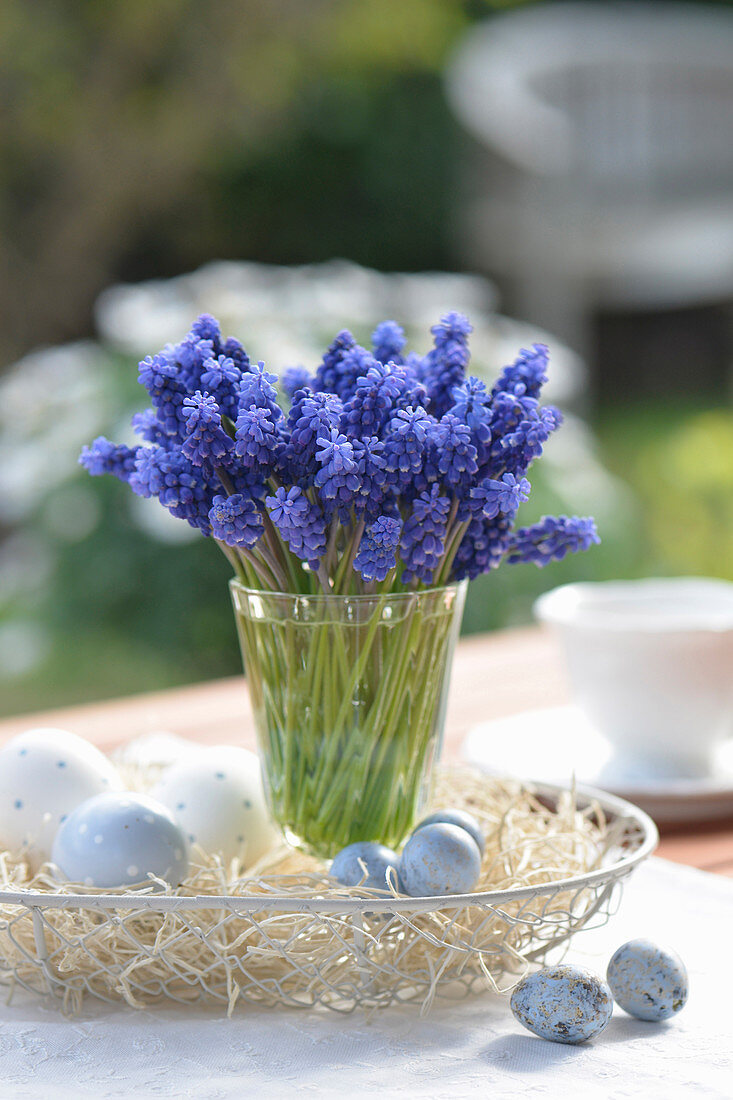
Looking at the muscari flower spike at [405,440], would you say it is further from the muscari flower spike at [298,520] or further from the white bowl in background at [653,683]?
the white bowl in background at [653,683]

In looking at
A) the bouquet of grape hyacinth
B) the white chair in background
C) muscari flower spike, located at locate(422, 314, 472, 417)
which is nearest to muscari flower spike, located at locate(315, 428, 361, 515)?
the bouquet of grape hyacinth

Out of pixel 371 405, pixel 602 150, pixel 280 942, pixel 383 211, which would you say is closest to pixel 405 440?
pixel 371 405

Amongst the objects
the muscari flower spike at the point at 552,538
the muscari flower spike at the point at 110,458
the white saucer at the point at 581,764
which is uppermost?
the muscari flower spike at the point at 110,458

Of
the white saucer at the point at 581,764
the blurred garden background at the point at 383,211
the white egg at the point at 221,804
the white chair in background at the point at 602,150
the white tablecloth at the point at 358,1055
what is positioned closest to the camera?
the white tablecloth at the point at 358,1055

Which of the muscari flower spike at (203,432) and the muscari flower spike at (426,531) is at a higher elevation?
the muscari flower spike at (203,432)

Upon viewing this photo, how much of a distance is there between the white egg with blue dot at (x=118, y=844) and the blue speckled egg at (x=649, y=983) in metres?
0.25

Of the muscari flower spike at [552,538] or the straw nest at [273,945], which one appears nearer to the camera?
the straw nest at [273,945]

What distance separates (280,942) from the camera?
0.60 m

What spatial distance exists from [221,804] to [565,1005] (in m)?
0.26

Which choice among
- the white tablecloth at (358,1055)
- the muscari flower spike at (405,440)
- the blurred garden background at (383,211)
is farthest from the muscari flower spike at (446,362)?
the blurred garden background at (383,211)

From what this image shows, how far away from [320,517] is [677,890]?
0.35 metres

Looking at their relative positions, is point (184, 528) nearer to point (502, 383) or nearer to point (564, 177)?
point (502, 383)

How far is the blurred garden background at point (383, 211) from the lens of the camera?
282 centimetres

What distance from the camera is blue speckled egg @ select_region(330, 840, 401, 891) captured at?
25.4 inches
